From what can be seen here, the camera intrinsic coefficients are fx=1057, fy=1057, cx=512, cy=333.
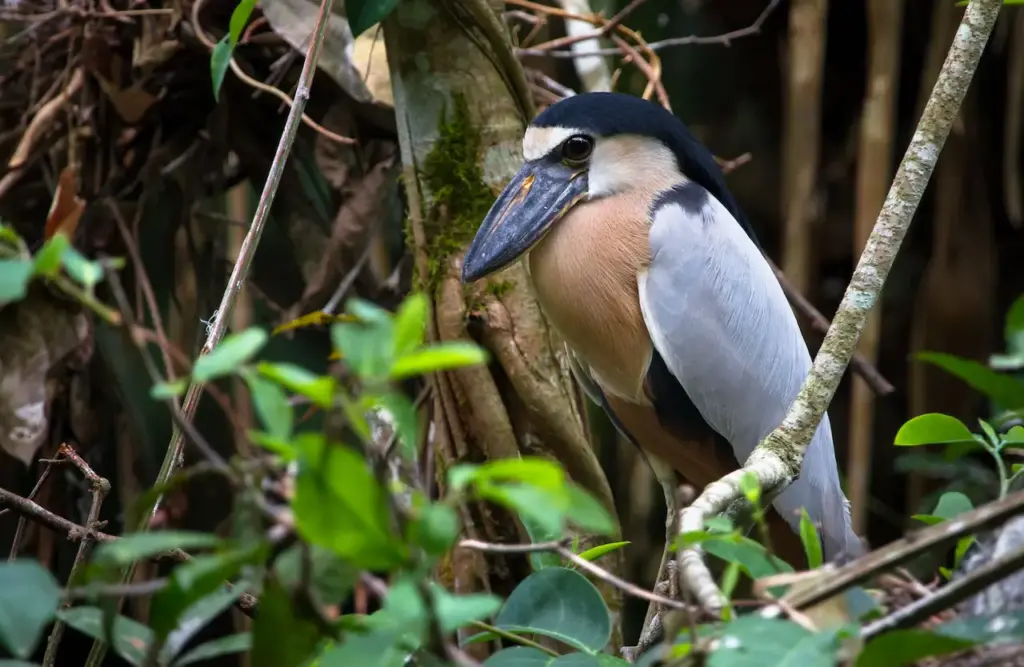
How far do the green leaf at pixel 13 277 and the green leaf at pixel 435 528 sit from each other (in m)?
0.18

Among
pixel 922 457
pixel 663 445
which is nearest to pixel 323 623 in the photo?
pixel 663 445

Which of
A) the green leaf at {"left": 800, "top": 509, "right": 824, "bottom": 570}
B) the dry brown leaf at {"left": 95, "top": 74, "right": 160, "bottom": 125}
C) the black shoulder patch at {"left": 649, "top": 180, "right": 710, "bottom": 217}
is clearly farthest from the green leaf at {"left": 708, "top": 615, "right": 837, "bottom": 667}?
the dry brown leaf at {"left": 95, "top": 74, "right": 160, "bottom": 125}

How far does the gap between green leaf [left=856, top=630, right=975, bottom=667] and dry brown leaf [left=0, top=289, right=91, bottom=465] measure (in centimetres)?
116

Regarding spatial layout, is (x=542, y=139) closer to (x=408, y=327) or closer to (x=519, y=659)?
(x=519, y=659)

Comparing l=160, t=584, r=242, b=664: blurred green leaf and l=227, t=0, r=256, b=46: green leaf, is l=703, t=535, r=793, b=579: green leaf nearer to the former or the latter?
l=160, t=584, r=242, b=664: blurred green leaf

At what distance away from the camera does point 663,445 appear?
1482 millimetres

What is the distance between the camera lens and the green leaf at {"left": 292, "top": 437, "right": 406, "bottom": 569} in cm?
40

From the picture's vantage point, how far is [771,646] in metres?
0.45

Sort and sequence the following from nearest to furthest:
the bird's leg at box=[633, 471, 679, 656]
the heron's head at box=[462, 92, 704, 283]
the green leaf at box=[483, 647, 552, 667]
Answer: the green leaf at box=[483, 647, 552, 667], the bird's leg at box=[633, 471, 679, 656], the heron's head at box=[462, 92, 704, 283]

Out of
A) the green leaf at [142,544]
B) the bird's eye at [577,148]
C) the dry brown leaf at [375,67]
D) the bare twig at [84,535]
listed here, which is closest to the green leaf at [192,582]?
the green leaf at [142,544]

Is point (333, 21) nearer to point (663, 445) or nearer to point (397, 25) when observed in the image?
point (397, 25)

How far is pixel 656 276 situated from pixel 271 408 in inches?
37.0

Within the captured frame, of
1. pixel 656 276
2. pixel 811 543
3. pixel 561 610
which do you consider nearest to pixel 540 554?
pixel 561 610

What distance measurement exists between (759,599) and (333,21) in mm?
1084
